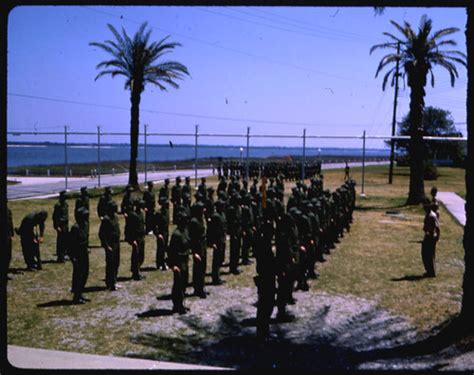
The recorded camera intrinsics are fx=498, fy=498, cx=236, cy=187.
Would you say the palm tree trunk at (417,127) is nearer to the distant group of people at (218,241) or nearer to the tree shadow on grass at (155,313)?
the distant group of people at (218,241)

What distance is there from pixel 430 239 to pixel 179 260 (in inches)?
237

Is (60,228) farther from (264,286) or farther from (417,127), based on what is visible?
(417,127)

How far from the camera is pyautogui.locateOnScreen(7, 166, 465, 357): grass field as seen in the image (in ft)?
25.7

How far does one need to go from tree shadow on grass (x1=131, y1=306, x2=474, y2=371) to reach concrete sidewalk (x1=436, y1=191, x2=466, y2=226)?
41.6ft

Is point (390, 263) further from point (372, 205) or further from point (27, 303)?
point (372, 205)

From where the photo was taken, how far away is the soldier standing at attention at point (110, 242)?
10.1m

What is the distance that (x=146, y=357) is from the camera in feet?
22.7

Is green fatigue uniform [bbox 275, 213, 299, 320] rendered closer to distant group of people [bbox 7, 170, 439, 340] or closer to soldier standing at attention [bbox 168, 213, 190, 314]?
distant group of people [bbox 7, 170, 439, 340]

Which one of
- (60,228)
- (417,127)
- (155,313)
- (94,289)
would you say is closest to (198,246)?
(155,313)

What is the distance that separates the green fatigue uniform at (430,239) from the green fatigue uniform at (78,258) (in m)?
7.51

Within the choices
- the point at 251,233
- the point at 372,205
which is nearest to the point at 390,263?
the point at 251,233

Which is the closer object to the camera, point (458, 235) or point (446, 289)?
point (446, 289)

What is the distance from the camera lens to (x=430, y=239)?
1140 centimetres
